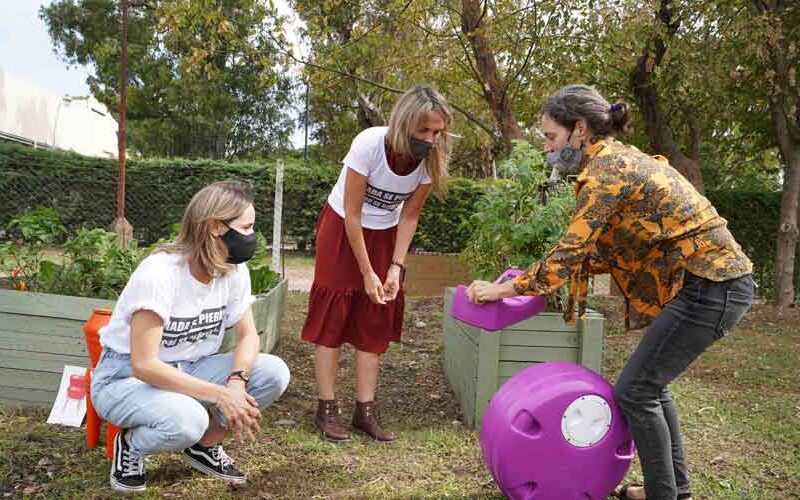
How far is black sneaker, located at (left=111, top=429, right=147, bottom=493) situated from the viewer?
2.53 metres

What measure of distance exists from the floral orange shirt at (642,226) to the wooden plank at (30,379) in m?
2.22

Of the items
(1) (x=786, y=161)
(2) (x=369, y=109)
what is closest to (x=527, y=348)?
(1) (x=786, y=161)

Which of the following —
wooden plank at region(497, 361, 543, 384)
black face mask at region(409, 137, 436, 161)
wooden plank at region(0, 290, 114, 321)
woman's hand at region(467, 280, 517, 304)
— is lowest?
wooden plank at region(497, 361, 543, 384)

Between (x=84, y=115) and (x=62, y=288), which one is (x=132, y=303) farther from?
(x=84, y=115)

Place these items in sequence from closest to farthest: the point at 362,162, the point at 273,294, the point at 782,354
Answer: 1. the point at 362,162
2. the point at 273,294
3. the point at 782,354

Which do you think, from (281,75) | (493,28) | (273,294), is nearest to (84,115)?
(281,75)

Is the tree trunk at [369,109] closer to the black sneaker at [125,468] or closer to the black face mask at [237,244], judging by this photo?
the black face mask at [237,244]

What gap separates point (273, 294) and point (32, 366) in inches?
59.1

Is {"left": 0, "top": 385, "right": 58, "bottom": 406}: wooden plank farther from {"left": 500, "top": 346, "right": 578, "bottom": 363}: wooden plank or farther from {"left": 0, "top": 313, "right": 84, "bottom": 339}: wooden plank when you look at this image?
{"left": 500, "top": 346, "right": 578, "bottom": 363}: wooden plank

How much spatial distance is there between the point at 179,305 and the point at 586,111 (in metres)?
1.50

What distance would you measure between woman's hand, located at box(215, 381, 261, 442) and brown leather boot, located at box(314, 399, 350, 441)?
91cm

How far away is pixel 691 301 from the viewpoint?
91.0 inches

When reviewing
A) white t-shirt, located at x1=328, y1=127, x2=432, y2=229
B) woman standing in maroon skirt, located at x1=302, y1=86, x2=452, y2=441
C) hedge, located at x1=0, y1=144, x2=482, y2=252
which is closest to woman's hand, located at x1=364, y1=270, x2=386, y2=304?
woman standing in maroon skirt, located at x1=302, y1=86, x2=452, y2=441

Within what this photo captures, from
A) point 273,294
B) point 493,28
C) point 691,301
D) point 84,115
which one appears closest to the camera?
point 691,301
